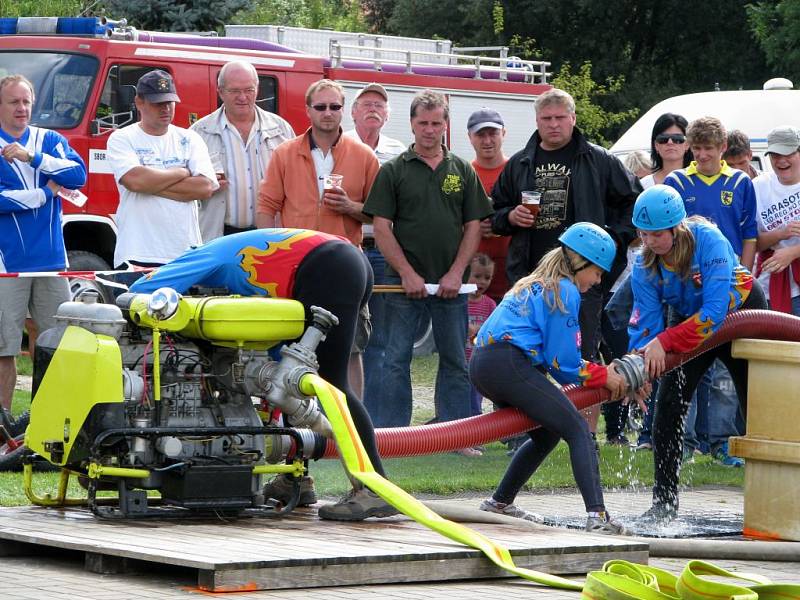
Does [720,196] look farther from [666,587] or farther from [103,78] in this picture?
[103,78]

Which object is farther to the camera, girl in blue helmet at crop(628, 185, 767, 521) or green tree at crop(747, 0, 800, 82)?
green tree at crop(747, 0, 800, 82)

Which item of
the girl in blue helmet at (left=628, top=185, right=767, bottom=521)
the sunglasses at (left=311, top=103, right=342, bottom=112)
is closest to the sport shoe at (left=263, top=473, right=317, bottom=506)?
the girl in blue helmet at (left=628, top=185, right=767, bottom=521)

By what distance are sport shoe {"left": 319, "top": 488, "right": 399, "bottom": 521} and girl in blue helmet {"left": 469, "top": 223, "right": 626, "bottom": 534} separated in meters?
1.05

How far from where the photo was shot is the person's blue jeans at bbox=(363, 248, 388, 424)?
10969 millimetres

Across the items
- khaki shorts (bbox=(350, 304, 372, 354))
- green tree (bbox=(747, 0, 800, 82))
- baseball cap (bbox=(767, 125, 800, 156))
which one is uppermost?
green tree (bbox=(747, 0, 800, 82))

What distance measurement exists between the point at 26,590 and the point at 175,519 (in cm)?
128

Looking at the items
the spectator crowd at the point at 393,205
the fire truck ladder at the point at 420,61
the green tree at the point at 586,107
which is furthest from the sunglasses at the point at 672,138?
the green tree at the point at 586,107

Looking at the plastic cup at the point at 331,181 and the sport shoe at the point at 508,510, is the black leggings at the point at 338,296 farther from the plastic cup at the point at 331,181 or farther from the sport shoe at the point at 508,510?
the plastic cup at the point at 331,181

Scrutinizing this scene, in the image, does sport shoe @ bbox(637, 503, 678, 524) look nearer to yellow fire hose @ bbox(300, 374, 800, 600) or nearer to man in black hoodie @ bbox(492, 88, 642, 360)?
man in black hoodie @ bbox(492, 88, 642, 360)

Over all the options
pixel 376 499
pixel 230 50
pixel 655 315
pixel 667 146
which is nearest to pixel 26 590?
pixel 376 499

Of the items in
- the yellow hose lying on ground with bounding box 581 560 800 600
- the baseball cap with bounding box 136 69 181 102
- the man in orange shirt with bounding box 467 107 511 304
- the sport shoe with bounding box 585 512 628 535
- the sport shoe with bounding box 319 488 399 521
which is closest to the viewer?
the yellow hose lying on ground with bounding box 581 560 800 600

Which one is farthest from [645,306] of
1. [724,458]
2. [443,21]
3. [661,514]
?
[443,21]

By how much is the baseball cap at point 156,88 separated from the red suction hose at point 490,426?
2.74 m

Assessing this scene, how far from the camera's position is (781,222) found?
10.8 metres
